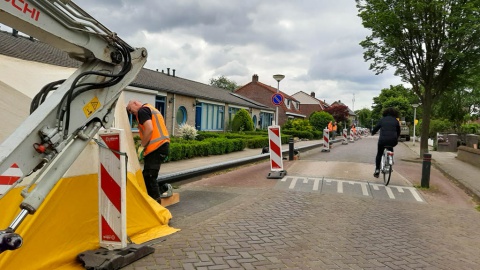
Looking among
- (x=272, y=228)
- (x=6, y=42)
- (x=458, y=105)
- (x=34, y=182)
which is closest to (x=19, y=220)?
(x=34, y=182)

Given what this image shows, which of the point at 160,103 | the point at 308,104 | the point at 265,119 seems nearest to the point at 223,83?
the point at 308,104

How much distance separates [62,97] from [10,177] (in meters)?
0.69

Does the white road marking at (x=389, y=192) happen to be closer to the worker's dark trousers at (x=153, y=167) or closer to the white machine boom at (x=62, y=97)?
the worker's dark trousers at (x=153, y=167)

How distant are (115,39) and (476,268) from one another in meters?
4.45

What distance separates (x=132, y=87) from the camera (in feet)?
61.7

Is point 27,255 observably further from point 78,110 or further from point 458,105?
point 458,105

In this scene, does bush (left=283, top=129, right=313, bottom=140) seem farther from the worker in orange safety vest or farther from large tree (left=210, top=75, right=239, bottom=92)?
large tree (left=210, top=75, right=239, bottom=92)

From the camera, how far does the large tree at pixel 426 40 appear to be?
1369 cm

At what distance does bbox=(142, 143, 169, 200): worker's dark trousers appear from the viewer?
5.53m

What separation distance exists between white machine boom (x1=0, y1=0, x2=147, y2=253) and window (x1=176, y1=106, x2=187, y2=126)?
21230mm

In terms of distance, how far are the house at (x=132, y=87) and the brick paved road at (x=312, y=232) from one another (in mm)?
2226

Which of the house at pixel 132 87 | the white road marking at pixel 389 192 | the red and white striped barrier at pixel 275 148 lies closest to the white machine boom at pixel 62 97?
the house at pixel 132 87

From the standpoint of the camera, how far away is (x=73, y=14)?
2846 millimetres

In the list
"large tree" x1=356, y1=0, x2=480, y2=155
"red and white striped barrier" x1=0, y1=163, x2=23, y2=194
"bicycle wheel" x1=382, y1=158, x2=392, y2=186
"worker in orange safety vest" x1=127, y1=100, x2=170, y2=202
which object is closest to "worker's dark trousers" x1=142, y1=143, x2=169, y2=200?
"worker in orange safety vest" x1=127, y1=100, x2=170, y2=202
